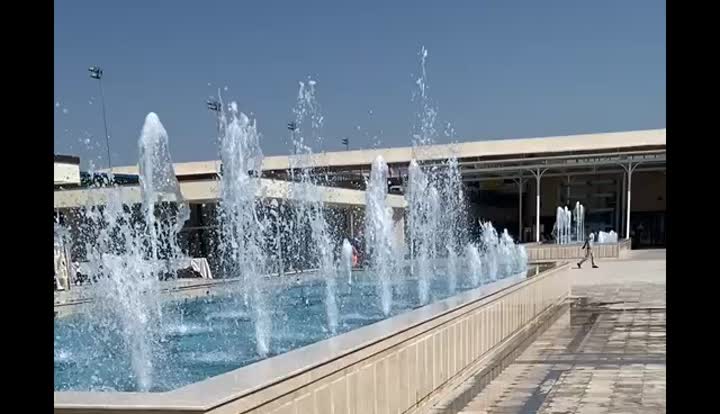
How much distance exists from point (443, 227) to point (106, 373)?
2405 centimetres

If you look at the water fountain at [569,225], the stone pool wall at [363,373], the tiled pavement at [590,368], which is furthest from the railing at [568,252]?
the stone pool wall at [363,373]

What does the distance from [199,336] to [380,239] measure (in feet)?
42.9

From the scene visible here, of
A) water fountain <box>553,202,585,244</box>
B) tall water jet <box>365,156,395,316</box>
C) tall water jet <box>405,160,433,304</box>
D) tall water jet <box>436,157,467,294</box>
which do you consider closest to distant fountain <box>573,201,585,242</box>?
water fountain <box>553,202,585,244</box>

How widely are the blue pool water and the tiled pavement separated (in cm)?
178

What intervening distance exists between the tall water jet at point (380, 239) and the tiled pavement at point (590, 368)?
237 cm

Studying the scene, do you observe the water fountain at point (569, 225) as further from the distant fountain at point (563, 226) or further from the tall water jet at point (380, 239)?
the tall water jet at point (380, 239)

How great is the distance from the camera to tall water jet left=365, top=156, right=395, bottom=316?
11.9m

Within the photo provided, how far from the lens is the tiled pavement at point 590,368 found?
16.7ft

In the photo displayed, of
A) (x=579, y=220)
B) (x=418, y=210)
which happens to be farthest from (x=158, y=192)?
(x=579, y=220)
